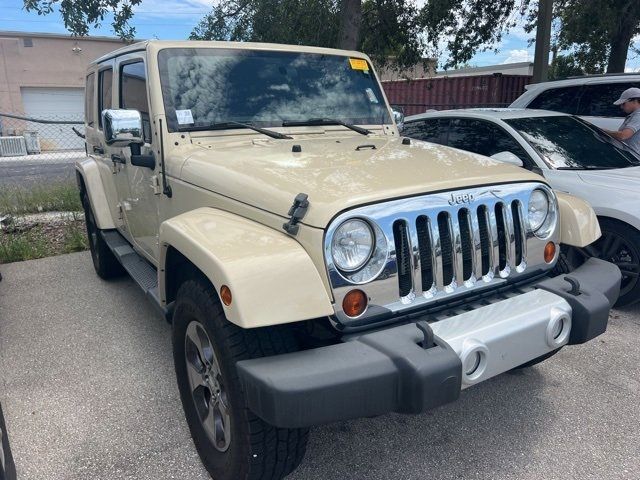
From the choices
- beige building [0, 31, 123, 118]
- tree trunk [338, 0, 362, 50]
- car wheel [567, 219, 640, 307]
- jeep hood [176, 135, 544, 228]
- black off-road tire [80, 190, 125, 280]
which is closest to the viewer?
jeep hood [176, 135, 544, 228]

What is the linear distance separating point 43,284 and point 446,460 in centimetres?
417

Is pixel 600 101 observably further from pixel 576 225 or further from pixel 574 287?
pixel 574 287

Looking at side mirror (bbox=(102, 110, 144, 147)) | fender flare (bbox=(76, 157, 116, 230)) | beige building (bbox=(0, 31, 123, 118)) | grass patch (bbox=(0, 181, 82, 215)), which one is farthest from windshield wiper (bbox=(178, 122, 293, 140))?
beige building (bbox=(0, 31, 123, 118))

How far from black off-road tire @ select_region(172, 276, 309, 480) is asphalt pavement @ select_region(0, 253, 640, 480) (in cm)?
40

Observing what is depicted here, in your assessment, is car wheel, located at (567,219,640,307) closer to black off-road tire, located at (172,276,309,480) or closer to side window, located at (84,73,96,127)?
black off-road tire, located at (172,276,309,480)

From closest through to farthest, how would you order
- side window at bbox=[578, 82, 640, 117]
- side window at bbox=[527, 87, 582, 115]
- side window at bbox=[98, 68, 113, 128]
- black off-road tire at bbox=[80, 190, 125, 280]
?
side window at bbox=[98, 68, 113, 128]
black off-road tire at bbox=[80, 190, 125, 280]
side window at bbox=[578, 82, 640, 117]
side window at bbox=[527, 87, 582, 115]

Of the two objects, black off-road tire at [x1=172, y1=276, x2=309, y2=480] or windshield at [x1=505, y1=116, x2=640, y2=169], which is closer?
black off-road tire at [x1=172, y1=276, x2=309, y2=480]

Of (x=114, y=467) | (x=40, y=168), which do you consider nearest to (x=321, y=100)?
(x=114, y=467)

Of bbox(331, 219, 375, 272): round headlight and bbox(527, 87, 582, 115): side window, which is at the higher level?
bbox(527, 87, 582, 115): side window

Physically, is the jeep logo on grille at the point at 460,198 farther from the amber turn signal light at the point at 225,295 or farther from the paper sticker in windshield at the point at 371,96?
the paper sticker in windshield at the point at 371,96

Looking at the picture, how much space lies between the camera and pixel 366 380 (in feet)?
5.80

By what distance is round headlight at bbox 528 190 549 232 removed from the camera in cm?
254

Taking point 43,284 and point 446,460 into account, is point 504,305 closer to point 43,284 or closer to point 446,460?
point 446,460

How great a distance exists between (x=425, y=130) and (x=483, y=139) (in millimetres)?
866
